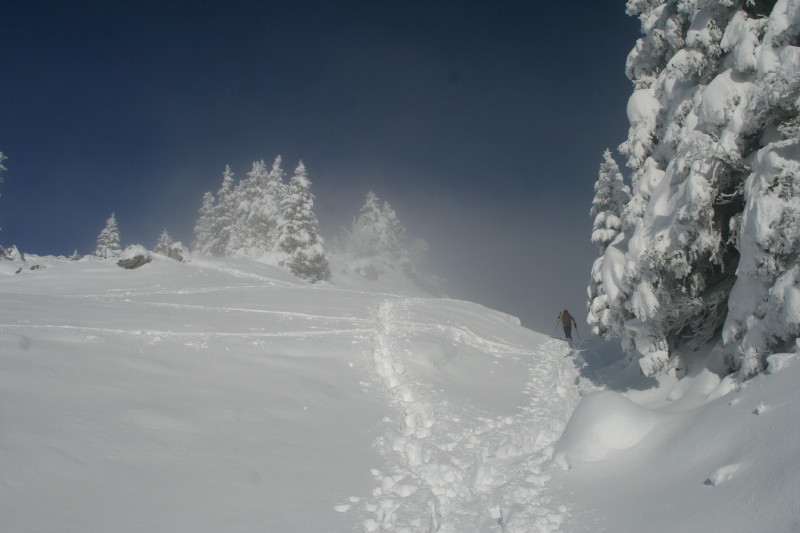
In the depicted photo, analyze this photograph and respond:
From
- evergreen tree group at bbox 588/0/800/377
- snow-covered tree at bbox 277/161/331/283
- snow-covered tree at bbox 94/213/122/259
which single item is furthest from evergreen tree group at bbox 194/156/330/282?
evergreen tree group at bbox 588/0/800/377

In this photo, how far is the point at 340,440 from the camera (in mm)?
7316

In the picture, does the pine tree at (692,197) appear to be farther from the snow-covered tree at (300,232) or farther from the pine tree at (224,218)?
the pine tree at (224,218)

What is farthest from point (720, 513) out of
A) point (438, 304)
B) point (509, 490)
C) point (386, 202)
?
point (386, 202)

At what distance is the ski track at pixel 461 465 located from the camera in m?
5.30

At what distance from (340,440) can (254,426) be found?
4.52ft

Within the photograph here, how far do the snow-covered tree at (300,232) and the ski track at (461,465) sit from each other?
28811mm

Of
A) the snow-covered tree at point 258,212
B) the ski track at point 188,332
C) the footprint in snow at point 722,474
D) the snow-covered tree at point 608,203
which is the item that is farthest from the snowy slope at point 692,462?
the snow-covered tree at point 258,212

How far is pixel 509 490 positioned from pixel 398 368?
19.6 ft

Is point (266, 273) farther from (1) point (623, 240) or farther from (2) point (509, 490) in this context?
(2) point (509, 490)

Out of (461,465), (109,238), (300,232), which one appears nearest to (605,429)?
(461,465)

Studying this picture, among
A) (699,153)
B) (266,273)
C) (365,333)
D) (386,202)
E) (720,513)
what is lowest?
(720,513)

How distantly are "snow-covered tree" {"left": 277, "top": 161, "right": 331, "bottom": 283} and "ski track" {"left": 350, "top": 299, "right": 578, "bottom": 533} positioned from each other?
28811mm

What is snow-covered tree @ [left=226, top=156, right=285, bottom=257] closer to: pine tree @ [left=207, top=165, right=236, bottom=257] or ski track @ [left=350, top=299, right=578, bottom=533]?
pine tree @ [left=207, top=165, right=236, bottom=257]

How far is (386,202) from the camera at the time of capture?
7681 centimetres
